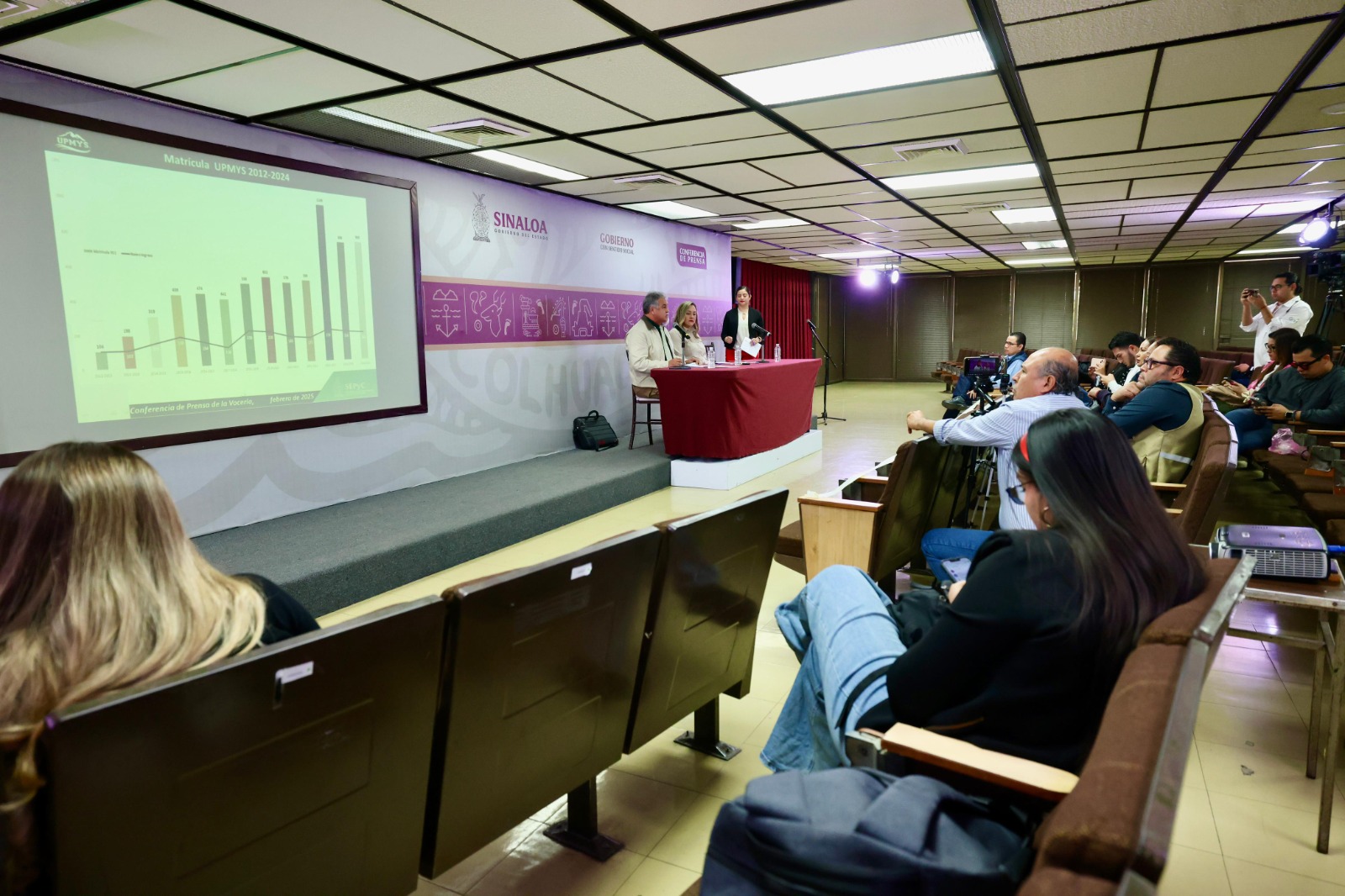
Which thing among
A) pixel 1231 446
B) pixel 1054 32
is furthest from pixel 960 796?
pixel 1054 32

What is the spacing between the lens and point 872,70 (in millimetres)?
3467

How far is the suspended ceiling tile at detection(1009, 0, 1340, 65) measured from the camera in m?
2.75

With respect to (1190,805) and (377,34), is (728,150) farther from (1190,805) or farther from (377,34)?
(1190,805)

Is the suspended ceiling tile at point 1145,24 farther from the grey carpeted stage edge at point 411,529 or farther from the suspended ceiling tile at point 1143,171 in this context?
the grey carpeted stage edge at point 411,529

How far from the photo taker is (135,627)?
43.3 inches

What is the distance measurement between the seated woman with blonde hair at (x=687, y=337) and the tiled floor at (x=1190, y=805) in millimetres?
4220

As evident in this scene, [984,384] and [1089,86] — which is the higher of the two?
[1089,86]

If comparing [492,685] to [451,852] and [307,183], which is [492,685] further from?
[307,183]

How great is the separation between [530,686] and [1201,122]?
488 cm

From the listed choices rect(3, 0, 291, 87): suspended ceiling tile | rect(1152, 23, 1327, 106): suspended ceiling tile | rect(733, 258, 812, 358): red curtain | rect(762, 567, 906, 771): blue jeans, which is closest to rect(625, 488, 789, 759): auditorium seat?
rect(762, 567, 906, 771): blue jeans

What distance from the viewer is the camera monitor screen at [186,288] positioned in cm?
342

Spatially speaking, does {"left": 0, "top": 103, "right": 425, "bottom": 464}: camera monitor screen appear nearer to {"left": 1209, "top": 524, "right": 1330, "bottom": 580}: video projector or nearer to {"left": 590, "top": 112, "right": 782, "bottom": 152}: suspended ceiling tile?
{"left": 590, "top": 112, "right": 782, "bottom": 152}: suspended ceiling tile

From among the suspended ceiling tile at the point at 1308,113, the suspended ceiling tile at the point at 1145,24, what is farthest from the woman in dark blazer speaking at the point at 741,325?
the suspended ceiling tile at the point at 1145,24

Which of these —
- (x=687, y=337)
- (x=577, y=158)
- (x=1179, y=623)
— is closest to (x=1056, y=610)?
Result: (x=1179, y=623)
